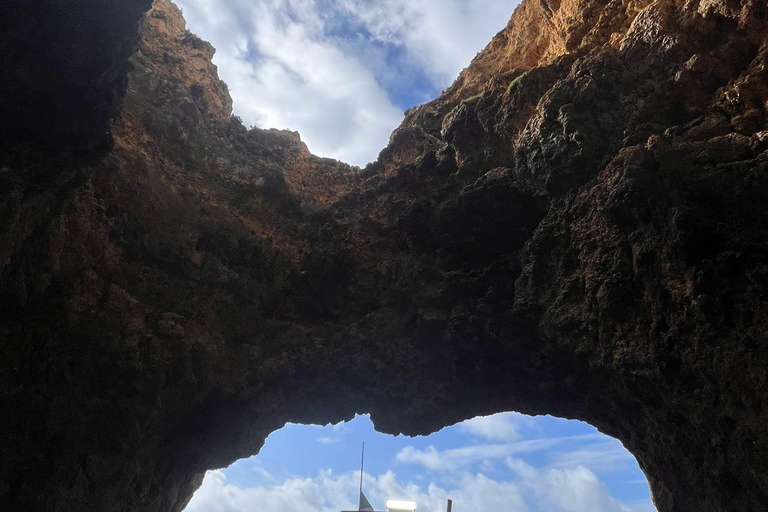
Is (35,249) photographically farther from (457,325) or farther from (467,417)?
(467,417)

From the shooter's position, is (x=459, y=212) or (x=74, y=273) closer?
(x=74, y=273)

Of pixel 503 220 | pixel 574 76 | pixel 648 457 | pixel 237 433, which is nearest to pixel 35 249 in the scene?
pixel 237 433

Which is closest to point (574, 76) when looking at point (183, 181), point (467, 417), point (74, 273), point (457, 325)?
point (457, 325)

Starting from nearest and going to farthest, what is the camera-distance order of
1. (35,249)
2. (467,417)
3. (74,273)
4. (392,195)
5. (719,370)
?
(719,370) → (35,249) → (74,273) → (467,417) → (392,195)

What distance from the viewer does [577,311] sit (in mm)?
10648

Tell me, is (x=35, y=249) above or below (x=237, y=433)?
above

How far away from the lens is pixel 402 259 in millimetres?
15023

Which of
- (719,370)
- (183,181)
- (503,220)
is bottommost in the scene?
(719,370)

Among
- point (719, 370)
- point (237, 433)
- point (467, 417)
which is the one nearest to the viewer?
point (719, 370)

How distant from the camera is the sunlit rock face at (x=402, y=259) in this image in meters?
7.90

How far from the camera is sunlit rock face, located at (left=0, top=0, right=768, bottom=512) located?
7.90 m

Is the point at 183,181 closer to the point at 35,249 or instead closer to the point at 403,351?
the point at 35,249

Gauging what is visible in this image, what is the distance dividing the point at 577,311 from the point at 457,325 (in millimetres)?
3382

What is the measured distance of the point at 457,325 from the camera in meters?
13.0
